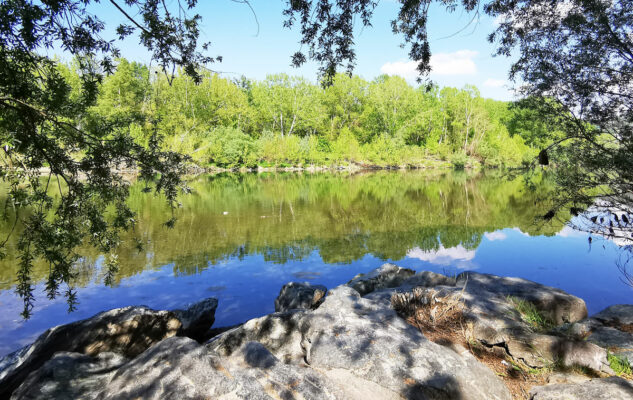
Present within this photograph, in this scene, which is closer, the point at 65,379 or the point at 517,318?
the point at 65,379

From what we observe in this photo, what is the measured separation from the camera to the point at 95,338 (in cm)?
562

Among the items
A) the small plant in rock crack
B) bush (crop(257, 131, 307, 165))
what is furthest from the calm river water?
bush (crop(257, 131, 307, 165))

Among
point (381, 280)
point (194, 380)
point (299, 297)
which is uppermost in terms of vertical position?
point (194, 380)

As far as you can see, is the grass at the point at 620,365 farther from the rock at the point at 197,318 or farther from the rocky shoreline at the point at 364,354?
the rock at the point at 197,318

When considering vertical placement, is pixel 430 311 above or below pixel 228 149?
below

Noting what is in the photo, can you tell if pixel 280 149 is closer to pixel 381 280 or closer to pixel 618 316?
pixel 381 280

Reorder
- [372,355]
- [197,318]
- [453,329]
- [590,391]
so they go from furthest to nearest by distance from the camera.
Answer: [197,318] < [453,329] < [372,355] < [590,391]

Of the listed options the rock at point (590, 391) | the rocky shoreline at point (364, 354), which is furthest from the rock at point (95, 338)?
the rock at point (590, 391)

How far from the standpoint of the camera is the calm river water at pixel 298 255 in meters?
9.14

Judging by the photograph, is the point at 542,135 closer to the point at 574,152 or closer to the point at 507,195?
the point at 574,152

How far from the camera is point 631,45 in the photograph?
745 centimetres

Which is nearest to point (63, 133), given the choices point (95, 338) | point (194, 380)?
point (95, 338)

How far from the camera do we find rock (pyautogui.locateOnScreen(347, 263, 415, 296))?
8508 millimetres

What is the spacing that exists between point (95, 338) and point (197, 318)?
2143 millimetres
